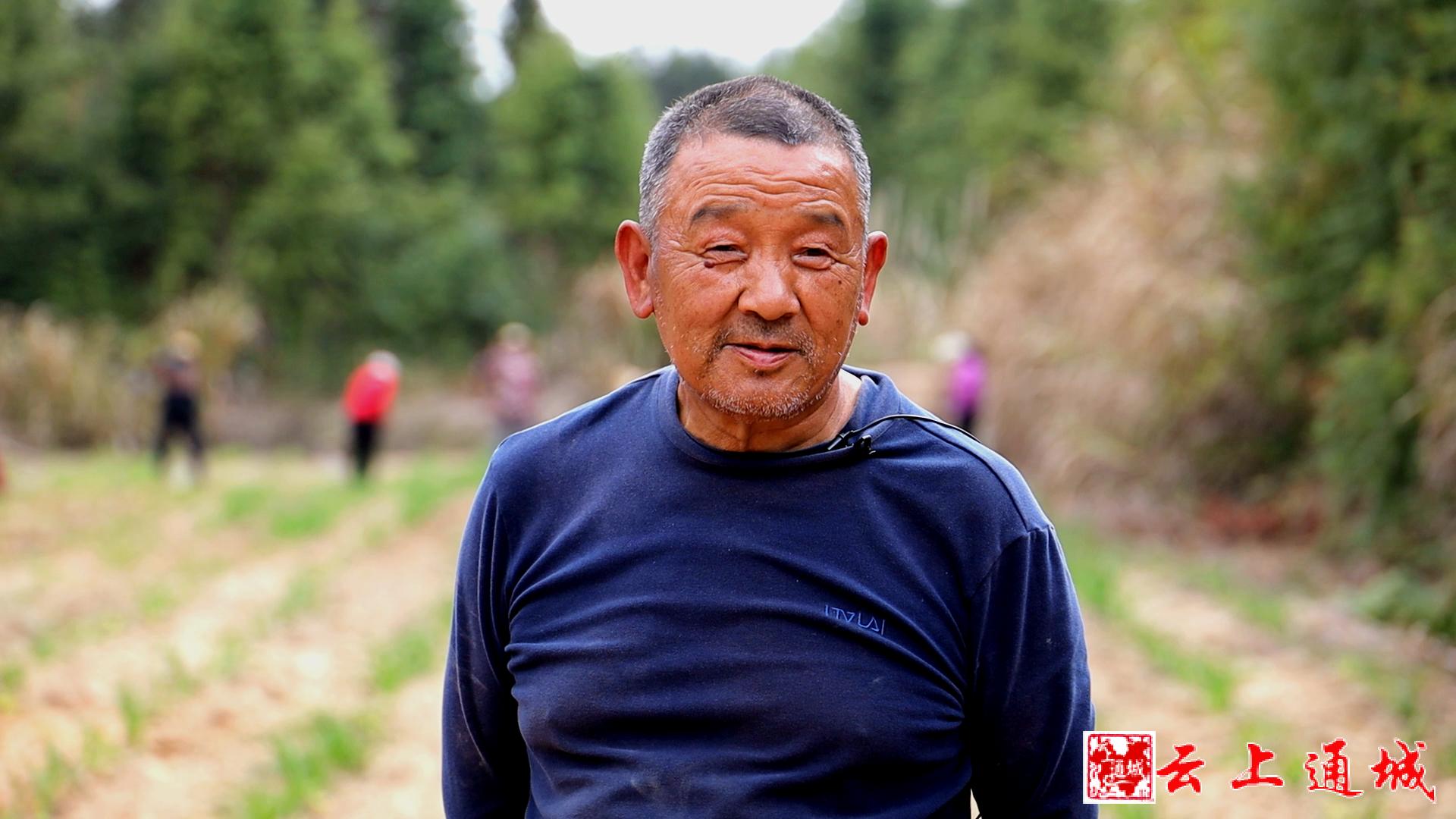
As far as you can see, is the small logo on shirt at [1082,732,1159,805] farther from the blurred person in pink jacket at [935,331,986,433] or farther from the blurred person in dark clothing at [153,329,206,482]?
the blurred person in dark clothing at [153,329,206,482]

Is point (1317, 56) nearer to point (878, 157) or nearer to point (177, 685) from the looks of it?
point (177, 685)

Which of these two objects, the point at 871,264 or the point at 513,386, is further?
the point at 513,386

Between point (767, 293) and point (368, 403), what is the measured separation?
14120 mm

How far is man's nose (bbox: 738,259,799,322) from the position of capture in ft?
6.36

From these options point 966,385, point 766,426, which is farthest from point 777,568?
point 966,385

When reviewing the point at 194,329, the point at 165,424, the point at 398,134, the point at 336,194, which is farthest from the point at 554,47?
the point at 165,424

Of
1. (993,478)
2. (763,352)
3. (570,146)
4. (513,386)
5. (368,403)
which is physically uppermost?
(570,146)

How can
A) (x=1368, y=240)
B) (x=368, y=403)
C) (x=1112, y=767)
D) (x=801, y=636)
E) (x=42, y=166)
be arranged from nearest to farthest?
(x=801, y=636)
(x=1112, y=767)
(x=1368, y=240)
(x=368, y=403)
(x=42, y=166)

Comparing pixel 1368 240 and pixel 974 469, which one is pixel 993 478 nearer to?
pixel 974 469

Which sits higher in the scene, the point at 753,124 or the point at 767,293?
the point at 753,124

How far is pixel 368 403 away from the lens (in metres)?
15.5

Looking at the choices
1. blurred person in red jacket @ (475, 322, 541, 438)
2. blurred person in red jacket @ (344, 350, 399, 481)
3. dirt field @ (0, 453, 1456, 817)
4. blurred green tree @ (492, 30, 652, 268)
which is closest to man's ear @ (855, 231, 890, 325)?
dirt field @ (0, 453, 1456, 817)

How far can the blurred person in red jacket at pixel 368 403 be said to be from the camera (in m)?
15.4

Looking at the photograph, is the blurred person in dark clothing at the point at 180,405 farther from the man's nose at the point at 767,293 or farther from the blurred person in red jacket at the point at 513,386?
the man's nose at the point at 767,293
